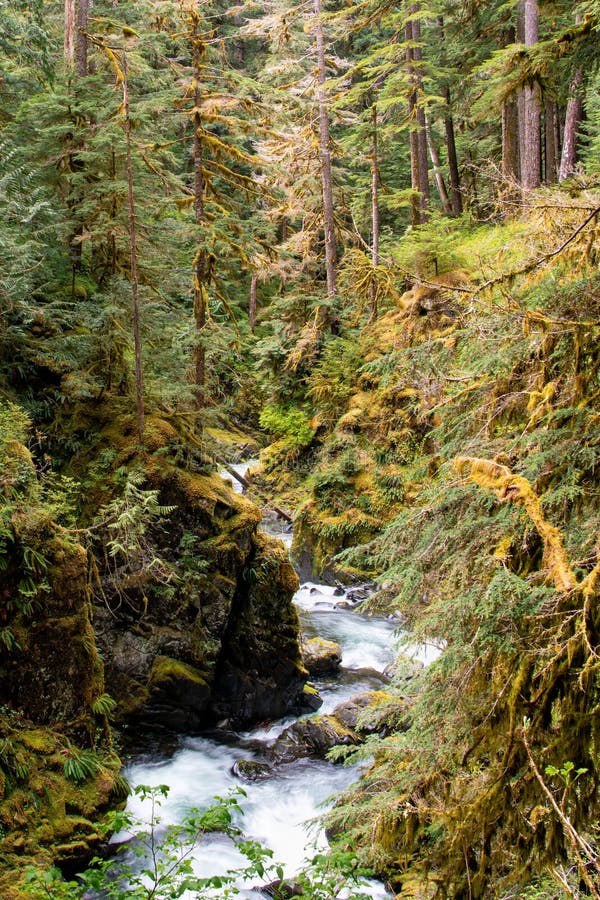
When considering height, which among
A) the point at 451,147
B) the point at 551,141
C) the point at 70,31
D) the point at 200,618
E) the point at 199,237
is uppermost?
the point at 70,31

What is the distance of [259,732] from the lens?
10914 mm

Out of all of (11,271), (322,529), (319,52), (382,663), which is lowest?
(382,663)

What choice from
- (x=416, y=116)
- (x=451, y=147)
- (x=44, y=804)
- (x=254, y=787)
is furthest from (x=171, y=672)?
(x=451, y=147)

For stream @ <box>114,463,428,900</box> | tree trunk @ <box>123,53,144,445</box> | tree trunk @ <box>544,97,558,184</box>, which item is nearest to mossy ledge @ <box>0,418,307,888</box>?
stream @ <box>114,463,428,900</box>

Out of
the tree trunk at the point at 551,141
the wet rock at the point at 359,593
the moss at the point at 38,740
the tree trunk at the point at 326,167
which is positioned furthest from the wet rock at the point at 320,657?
the tree trunk at the point at 551,141

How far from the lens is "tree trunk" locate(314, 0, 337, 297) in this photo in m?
20.4

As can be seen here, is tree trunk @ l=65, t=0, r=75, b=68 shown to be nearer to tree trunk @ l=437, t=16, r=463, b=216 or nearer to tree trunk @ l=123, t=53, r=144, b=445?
tree trunk @ l=123, t=53, r=144, b=445

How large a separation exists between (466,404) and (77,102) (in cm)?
1062

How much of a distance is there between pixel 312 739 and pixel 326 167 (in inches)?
720

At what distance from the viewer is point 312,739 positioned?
10188 millimetres

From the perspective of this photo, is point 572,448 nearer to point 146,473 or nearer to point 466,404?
point 466,404

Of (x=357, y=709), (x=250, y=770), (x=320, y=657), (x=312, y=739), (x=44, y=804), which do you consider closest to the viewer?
(x=44, y=804)

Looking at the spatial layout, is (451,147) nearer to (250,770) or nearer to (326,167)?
(326,167)

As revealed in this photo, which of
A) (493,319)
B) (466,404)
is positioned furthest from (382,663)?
(493,319)
